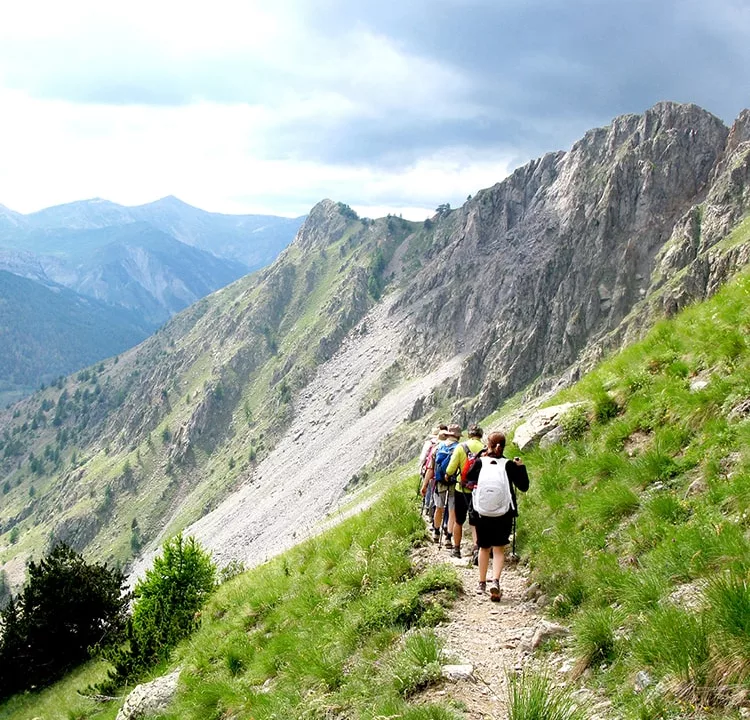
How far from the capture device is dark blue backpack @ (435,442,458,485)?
12.3 meters

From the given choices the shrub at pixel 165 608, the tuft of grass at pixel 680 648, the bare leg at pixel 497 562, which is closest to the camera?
the tuft of grass at pixel 680 648

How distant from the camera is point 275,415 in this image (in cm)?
17488

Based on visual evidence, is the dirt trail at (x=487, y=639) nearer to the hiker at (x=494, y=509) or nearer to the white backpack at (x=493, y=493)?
the hiker at (x=494, y=509)

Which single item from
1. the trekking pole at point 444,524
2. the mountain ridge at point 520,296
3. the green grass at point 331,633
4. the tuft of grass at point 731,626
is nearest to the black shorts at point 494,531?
the green grass at point 331,633

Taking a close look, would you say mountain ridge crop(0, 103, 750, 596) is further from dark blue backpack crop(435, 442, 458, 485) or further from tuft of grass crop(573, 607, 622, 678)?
tuft of grass crop(573, 607, 622, 678)

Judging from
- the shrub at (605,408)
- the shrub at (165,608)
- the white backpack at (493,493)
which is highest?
the shrub at (605,408)

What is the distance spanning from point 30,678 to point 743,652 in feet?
96.1

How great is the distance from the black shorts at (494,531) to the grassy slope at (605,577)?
70 centimetres

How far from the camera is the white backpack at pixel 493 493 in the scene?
9.52 meters

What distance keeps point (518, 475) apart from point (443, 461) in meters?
2.95

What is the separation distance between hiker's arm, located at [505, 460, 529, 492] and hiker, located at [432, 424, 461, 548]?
2.23 metres

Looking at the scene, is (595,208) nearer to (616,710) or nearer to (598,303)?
A: (598,303)

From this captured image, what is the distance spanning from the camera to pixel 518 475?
979cm

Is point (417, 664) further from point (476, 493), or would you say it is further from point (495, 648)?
point (476, 493)
